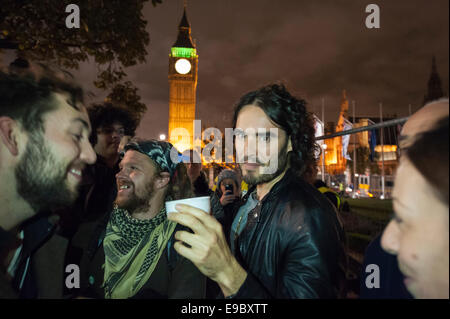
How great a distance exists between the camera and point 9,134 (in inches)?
46.1

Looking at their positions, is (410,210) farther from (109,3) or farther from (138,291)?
(109,3)

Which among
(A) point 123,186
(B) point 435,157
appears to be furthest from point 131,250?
(B) point 435,157

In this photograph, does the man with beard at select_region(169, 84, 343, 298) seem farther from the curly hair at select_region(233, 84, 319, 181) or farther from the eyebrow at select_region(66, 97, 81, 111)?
the eyebrow at select_region(66, 97, 81, 111)

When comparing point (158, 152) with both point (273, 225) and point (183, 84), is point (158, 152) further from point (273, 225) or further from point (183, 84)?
point (183, 84)

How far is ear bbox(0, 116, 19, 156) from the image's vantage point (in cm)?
116

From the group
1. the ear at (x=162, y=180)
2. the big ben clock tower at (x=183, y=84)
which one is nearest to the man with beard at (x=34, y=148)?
the ear at (x=162, y=180)

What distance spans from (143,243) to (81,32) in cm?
398

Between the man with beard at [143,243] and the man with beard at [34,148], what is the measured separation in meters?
0.77

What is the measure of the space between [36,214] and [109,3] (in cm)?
416

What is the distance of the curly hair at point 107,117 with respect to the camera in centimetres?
345

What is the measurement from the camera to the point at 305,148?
2.12 metres

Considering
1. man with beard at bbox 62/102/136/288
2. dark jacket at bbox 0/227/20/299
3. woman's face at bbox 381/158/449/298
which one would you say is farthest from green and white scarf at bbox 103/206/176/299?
woman's face at bbox 381/158/449/298

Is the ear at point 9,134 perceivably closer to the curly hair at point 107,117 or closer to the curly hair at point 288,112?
the curly hair at point 288,112
